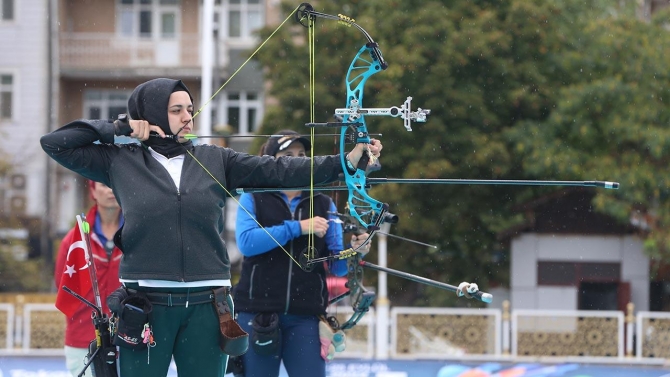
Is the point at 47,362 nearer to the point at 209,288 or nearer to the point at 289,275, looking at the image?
the point at 289,275

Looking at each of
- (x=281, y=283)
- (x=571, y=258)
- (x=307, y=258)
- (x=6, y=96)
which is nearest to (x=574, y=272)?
(x=571, y=258)

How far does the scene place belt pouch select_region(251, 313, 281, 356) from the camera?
468cm

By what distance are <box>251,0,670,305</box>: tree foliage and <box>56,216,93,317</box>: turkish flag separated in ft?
28.5

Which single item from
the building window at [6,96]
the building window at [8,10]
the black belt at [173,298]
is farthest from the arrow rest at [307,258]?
the building window at [8,10]

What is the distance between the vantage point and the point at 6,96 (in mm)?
23297

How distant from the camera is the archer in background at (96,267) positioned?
5117mm

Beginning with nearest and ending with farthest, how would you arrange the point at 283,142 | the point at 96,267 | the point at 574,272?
1. the point at 283,142
2. the point at 96,267
3. the point at 574,272

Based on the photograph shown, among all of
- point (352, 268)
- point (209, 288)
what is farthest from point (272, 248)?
point (209, 288)

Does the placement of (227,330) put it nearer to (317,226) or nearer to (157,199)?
(157,199)

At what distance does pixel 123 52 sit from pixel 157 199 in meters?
20.0

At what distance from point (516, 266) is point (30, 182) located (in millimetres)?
12138

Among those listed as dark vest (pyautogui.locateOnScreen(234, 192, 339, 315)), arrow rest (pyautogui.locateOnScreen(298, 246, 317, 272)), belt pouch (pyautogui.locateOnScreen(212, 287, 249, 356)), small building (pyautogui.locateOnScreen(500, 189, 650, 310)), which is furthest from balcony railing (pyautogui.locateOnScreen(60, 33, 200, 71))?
belt pouch (pyautogui.locateOnScreen(212, 287, 249, 356))

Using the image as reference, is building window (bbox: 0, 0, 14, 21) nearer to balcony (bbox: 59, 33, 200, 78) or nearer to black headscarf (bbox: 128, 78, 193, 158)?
balcony (bbox: 59, 33, 200, 78)

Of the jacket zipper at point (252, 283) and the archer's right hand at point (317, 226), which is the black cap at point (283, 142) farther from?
the jacket zipper at point (252, 283)
